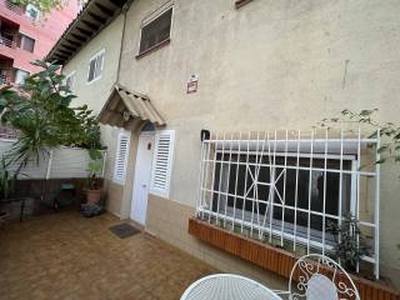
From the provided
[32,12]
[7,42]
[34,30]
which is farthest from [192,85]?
[32,12]

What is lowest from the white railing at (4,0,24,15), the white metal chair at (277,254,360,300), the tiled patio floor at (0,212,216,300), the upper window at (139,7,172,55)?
the tiled patio floor at (0,212,216,300)

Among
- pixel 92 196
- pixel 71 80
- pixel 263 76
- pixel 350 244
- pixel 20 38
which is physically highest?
pixel 20 38

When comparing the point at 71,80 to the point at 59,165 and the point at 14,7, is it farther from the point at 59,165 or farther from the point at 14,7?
the point at 14,7

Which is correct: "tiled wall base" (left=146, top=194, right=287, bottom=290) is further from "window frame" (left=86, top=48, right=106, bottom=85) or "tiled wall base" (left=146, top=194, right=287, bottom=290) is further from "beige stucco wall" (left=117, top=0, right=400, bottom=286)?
"window frame" (left=86, top=48, right=106, bottom=85)

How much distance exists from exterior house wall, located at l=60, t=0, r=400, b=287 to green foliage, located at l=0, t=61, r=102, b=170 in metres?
2.30

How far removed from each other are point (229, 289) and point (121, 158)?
5446mm

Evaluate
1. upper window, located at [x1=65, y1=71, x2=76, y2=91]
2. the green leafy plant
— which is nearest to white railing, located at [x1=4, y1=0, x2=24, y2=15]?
upper window, located at [x1=65, y1=71, x2=76, y2=91]

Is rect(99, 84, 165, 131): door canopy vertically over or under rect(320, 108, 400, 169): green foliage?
over

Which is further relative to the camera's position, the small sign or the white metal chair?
the small sign

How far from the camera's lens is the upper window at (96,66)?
8594mm

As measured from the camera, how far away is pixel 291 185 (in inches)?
121

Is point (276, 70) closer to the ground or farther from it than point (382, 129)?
farther from it

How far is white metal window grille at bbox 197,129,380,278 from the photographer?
2.46m

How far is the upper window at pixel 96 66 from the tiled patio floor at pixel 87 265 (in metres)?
5.90
